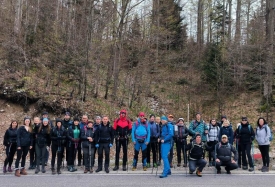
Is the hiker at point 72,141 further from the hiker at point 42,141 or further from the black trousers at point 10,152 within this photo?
the black trousers at point 10,152

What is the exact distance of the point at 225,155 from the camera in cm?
916

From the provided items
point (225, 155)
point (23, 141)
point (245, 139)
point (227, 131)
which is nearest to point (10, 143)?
point (23, 141)

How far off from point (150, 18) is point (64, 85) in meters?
8.86

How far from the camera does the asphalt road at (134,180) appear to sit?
7676 mm

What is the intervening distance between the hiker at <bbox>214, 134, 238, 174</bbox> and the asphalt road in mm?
352

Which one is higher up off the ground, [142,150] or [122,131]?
[122,131]

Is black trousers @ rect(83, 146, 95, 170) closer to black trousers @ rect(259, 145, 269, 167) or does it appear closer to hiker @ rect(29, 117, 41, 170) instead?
hiker @ rect(29, 117, 41, 170)

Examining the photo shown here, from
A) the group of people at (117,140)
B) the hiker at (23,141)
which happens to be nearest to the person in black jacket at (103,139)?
the group of people at (117,140)

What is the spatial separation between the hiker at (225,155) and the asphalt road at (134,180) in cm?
35

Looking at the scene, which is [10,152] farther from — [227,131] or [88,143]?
[227,131]

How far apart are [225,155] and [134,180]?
327cm

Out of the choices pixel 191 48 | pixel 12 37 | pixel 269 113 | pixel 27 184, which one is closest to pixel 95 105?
pixel 12 37

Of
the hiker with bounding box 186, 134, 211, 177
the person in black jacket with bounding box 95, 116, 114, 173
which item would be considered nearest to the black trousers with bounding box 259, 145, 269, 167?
the hiker with bounding box 186, 134, 211, 177

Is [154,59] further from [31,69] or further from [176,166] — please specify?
[176,166]
